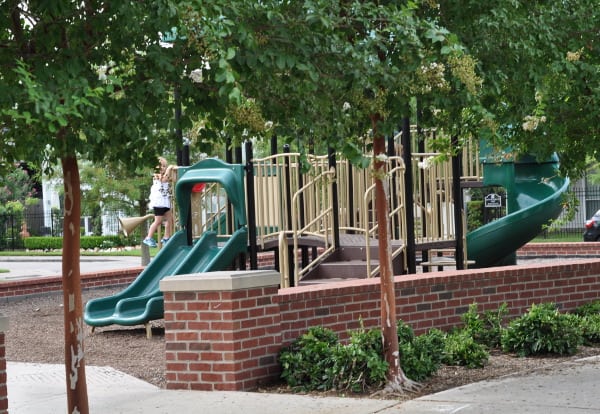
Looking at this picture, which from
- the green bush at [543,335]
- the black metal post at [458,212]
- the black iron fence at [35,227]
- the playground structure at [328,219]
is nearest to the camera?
the green bush at [543,335]

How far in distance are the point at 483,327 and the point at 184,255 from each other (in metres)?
4.82

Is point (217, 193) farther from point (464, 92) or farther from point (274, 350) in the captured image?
point (464, 92)

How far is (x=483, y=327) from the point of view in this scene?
35.9 feet

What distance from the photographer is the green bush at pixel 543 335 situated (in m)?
10.1

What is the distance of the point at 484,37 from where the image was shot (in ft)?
26.8

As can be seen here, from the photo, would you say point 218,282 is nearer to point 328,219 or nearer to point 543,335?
point 543,335

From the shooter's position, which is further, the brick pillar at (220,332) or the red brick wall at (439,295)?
the red brick wall at (439,295)

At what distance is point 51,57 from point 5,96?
857 millimetres

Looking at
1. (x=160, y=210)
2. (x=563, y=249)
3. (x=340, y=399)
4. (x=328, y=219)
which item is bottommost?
(x=340, y=399)

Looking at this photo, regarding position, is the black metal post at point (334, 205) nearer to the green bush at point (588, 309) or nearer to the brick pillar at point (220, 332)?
the green bush at point (588, 309)

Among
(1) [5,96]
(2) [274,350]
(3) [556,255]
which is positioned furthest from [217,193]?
(3) [556,255]

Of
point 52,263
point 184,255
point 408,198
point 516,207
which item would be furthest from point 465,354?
point 52,263

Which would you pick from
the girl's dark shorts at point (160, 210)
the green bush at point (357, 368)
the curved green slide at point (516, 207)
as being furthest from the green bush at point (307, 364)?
the girl's dark shorts at point (160, 210)

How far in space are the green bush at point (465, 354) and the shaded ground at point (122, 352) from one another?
8 centimetres
